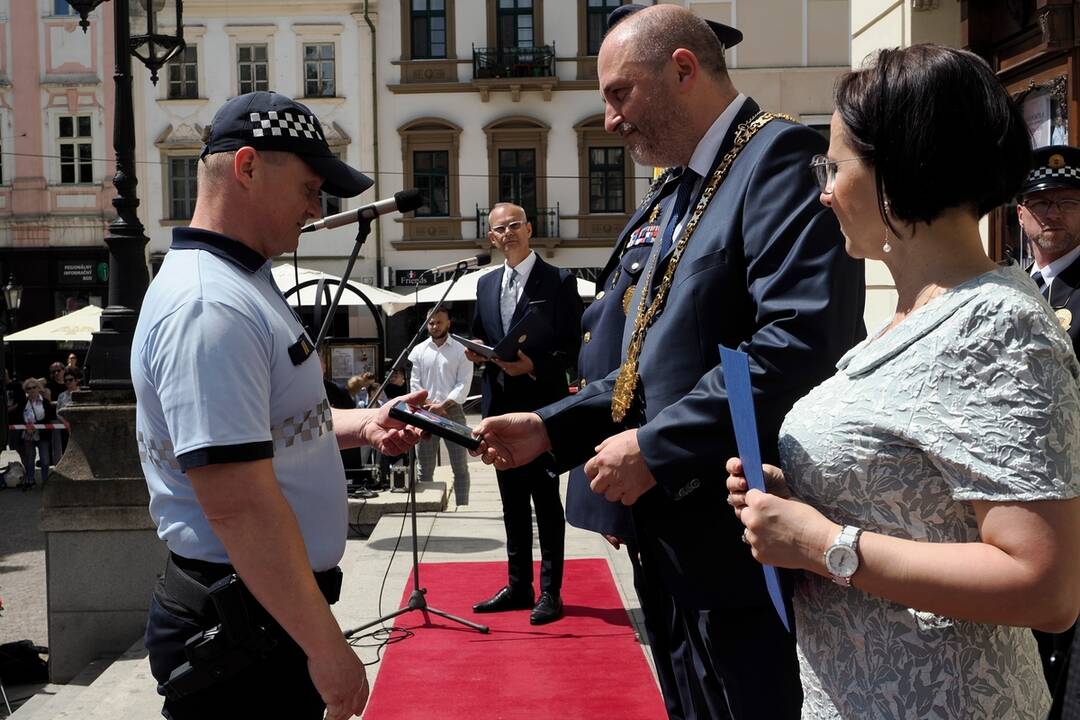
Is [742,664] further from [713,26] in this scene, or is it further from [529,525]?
[529,525]

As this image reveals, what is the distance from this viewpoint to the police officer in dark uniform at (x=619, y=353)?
Answer: 2.67m

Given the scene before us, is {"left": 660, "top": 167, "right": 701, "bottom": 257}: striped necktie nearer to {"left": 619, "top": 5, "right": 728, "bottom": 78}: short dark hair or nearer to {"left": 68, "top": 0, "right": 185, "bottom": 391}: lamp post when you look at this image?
{"left": 619, "top": 5, "right": 728, "bottom": 78}: short dark hair

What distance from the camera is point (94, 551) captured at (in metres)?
6.38

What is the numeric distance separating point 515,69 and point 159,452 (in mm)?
31706

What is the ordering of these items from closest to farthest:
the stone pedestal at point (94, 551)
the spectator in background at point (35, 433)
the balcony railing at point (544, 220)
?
the stone pedestal at point (94, 551)
the spectator in background at point (35, 433)
the balcony railing at point (544, 220)

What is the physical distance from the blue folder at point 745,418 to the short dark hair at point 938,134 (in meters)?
0.32

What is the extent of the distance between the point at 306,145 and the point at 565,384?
3.97 meters

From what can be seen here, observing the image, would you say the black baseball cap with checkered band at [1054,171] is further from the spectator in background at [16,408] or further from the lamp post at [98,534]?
the spectator in background at [16,408]

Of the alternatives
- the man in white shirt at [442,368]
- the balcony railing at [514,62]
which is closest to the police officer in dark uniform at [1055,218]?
the man in white shirt at [442,368]

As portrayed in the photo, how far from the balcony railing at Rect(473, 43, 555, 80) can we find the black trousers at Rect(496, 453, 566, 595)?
28.0 metres

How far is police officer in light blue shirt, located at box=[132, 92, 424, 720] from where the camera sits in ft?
6.95

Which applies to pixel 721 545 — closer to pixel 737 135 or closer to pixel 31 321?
pixel 737 135

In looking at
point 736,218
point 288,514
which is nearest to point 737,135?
point 736,218

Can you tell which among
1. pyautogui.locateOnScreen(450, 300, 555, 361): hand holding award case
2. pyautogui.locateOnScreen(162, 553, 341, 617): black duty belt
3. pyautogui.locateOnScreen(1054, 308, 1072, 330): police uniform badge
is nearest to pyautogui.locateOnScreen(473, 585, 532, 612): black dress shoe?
pyautogui.locateOnScreen(450, 300, 555, 361): hand holding award case
